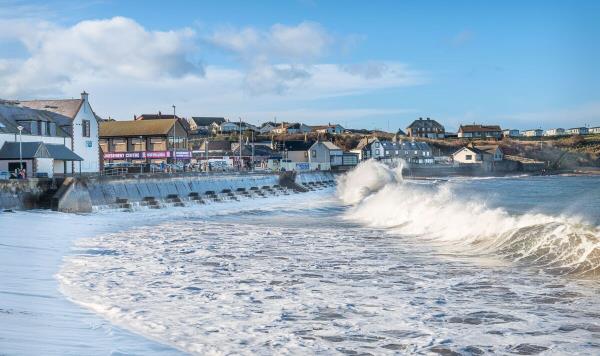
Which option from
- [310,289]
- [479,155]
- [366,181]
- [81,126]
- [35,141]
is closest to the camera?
[310,289]

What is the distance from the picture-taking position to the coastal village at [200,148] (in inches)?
1673

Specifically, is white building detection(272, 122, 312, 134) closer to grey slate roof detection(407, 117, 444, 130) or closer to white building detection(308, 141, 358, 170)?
grey slate roof detection(407, 117, 444, 130)

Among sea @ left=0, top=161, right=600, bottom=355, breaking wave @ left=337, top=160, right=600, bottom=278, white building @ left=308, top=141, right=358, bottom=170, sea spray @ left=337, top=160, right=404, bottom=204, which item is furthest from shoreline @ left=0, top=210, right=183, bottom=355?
white building @ left=308, top=141, right=358, bottom=170

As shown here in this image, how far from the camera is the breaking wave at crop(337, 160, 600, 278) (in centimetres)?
1473

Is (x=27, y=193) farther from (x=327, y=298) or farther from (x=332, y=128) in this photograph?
(x=332, y=128)

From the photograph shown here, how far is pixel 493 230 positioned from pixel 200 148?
8168 cm

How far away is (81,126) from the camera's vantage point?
4891 cm

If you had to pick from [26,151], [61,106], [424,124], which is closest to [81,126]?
[61,106]

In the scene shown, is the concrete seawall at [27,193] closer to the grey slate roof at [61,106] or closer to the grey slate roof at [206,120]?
the grey slate roof at [61,106]

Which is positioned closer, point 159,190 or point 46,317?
point 46,317

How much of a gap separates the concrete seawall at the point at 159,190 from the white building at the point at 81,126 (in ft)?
27.3

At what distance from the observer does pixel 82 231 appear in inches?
971

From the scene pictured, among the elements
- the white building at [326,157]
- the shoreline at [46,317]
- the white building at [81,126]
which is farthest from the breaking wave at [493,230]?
the white building at [326,157]

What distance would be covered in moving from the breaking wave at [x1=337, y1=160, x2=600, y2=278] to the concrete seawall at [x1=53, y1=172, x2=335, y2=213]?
14377 mm
